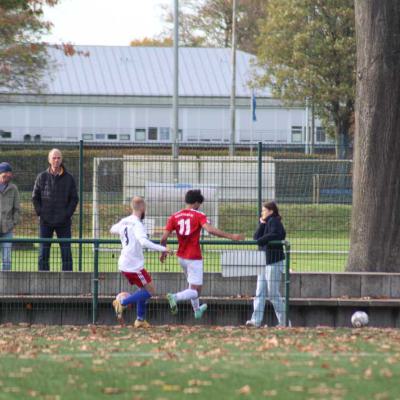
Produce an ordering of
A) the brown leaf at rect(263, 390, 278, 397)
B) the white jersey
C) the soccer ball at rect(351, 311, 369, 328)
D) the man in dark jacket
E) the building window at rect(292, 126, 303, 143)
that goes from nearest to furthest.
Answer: the brown leaf at rect(263, 390, 278, 397), the white jersey, the soccer ball at rect(351, 311, 369, 328), the man in dark jacket, the building window at rect(292, 126, 303, 143)

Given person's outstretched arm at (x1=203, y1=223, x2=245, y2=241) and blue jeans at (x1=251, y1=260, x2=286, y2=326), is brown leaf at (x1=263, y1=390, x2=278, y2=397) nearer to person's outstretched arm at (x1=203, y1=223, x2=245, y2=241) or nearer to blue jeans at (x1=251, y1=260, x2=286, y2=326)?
person's outstretched arm at (x1=203, y1=223, x2=245, y2=241)

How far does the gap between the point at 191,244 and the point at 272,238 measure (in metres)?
1.08

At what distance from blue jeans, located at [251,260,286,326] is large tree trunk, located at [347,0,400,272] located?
3.09 m

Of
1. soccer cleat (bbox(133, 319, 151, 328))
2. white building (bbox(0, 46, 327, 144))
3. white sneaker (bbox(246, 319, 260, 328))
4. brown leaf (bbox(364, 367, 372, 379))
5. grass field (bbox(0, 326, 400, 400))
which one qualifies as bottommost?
white sneaker (bbox(246, 319, 260, 328))

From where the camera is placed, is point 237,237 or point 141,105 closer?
point 237,237

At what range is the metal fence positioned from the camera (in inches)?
848

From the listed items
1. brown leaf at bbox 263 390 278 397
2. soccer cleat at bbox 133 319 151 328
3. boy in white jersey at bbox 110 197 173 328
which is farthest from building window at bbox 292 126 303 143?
brown leaf at bbox 263 390 278 397

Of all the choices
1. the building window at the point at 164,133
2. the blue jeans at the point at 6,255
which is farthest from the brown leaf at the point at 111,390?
the building window at the point at 164,133

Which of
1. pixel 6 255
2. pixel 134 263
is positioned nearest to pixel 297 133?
pixel 6 255

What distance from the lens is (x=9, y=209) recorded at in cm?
1991

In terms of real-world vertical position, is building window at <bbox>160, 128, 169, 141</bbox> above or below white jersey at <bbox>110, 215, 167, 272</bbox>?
above

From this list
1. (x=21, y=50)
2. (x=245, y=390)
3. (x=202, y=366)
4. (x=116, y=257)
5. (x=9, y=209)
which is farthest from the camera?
(x=21, y=50)

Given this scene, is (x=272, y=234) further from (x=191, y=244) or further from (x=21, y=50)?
(x=21, y=50)

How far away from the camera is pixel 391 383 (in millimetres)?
10562
